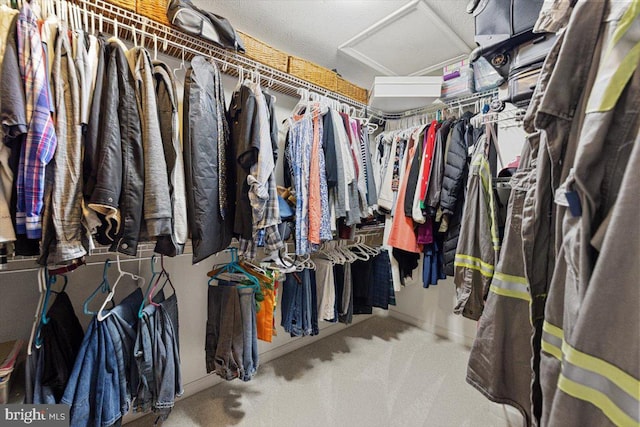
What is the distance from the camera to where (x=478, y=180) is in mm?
1062

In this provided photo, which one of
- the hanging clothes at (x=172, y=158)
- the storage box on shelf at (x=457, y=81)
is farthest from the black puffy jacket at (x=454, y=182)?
the hanging clothes at (x=172, y=158)

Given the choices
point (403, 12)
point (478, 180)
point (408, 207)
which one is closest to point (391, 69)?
point (403, 12)

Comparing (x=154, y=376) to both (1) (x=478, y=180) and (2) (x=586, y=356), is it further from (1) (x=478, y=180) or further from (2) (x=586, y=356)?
(1) (x=478, y=180)

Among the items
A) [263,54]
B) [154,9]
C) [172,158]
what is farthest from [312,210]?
[154,9]

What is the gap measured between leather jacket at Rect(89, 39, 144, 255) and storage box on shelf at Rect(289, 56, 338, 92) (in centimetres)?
101

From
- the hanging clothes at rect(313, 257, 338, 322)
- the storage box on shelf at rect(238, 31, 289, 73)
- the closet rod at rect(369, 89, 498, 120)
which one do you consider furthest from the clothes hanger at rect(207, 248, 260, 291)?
the closet rod at rect(369, 89, 498, 120)

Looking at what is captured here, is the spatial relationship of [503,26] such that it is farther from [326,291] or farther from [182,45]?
[326,291]

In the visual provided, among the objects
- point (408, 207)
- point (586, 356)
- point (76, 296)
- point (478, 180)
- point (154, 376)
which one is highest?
point (478, 180)

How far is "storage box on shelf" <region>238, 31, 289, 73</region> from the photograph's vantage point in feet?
4.77

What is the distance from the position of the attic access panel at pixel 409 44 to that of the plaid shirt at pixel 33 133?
1.69 m

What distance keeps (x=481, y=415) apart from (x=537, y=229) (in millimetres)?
1438

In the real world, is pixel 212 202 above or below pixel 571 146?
below

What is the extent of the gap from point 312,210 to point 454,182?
94cm

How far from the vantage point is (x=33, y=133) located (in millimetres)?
716
